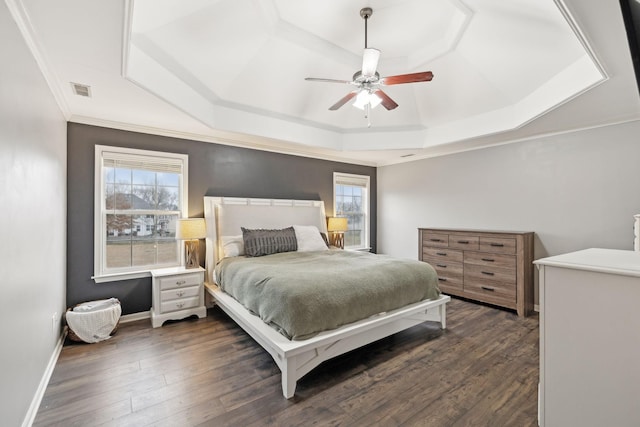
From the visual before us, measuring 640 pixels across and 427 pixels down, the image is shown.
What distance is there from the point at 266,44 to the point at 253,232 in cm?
220

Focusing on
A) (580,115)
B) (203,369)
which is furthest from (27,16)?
(580,115)

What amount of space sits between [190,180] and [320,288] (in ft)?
8.46

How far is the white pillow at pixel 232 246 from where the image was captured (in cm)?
370

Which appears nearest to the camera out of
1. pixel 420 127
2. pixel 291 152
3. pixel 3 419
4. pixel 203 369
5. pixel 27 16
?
pixel 3 419

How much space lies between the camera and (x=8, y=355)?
1.43 m

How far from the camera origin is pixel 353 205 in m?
5.85

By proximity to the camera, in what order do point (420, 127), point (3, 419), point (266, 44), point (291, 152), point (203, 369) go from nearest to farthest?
point (3, 419) < point (203, 369) < point (266, 44) < point (420, 127) < point (291, 152)

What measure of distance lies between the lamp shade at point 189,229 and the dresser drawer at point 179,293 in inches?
23.9

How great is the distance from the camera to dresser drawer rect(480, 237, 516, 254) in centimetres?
364

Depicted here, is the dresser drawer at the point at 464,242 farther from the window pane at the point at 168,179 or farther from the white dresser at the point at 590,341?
the window pane at the point at 168,179

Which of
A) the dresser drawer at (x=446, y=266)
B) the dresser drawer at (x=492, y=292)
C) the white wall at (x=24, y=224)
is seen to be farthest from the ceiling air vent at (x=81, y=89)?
the dresser drawer at (x=492, y=292)

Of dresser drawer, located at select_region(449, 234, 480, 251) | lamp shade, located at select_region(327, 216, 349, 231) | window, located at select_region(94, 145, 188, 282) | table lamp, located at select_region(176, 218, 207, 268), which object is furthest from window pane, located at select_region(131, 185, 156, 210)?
dresser drawer, located at select_region(449, 234, 480, 251)

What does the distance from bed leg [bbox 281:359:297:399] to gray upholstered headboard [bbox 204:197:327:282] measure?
2.12 m

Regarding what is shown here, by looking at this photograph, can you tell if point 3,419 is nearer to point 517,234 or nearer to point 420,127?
point 517,234
